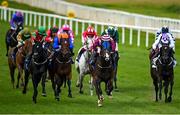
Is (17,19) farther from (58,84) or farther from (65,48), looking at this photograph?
(65,48)

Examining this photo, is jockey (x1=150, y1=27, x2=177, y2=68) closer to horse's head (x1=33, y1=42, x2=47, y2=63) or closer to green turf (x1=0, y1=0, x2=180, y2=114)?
green turf (x1=0, y1=0, x2=180, y2=114)

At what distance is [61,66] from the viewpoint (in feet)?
76.4

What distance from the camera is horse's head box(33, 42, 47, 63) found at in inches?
883

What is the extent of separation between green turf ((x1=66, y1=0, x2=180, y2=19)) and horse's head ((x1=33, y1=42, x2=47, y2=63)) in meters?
31.3

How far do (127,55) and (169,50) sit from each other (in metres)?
11.5

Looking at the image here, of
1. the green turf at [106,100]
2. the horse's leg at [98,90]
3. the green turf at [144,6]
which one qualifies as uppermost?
the green turf at [144,6]

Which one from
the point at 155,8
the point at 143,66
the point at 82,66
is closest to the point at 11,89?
the point at 82,66

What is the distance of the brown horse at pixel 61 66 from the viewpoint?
2292 centimetres

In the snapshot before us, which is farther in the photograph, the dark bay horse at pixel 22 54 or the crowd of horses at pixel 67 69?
the dark bay horse at pixel 22 54

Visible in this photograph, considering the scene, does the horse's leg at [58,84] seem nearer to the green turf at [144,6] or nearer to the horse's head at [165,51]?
the horse's head at [165,51]

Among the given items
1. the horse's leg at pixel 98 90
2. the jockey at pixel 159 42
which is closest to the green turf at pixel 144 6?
the jockey at pixel 159 42

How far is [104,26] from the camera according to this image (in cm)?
4103

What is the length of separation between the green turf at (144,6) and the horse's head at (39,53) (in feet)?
103

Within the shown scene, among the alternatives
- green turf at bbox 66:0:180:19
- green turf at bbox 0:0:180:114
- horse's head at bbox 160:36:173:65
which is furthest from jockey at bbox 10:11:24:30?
green turf at bbox 66:0:180:19
